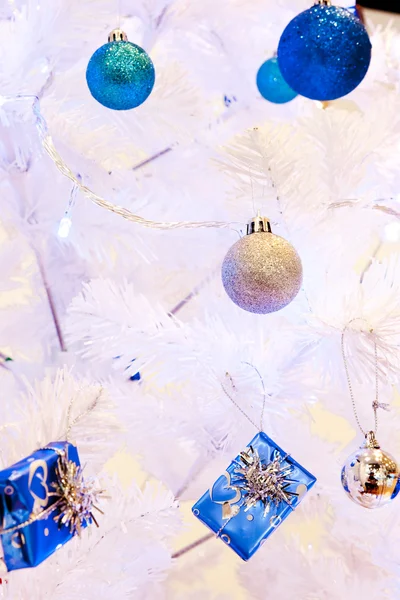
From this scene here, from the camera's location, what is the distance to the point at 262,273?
594mm

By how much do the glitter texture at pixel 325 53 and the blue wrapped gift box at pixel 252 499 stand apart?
43cm

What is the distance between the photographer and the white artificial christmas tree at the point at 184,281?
69cm

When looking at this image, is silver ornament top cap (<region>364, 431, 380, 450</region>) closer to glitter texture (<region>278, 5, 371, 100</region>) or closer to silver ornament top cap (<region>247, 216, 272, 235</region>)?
silver ornament top cap (<region>247, 216, 272, 235</region>)

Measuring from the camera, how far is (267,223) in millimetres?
647

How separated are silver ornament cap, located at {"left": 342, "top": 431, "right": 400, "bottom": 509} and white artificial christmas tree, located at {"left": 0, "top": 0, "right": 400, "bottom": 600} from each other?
9cm

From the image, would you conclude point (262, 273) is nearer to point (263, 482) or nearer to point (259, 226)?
point (259, 226)

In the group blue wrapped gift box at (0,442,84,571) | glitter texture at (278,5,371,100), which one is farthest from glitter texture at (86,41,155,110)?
blue wrapped gift box at (0,442,84,571)

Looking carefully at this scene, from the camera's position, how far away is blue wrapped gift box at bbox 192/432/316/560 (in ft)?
2.18

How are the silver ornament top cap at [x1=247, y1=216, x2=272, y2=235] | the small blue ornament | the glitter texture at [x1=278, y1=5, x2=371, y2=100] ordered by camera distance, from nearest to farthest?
the glitter texture at [x1=278, y1=5, x2=371, y2=100] < the silver ornament top cap at [x1=247, y1=216, x2=272, y2=235] < the small blue ornament

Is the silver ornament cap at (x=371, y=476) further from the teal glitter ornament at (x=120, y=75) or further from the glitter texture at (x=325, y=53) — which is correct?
the teal glitter ornament at (x=120, y=75)

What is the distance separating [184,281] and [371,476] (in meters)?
0.48

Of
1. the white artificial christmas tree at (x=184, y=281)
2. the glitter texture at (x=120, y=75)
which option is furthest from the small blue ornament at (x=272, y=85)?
the glitter texture at (x=120, y=75)

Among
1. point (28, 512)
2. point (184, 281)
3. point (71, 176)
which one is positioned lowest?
point (28, 512)

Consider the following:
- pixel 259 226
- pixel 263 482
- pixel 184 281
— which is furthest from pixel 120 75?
pixel 263 482
